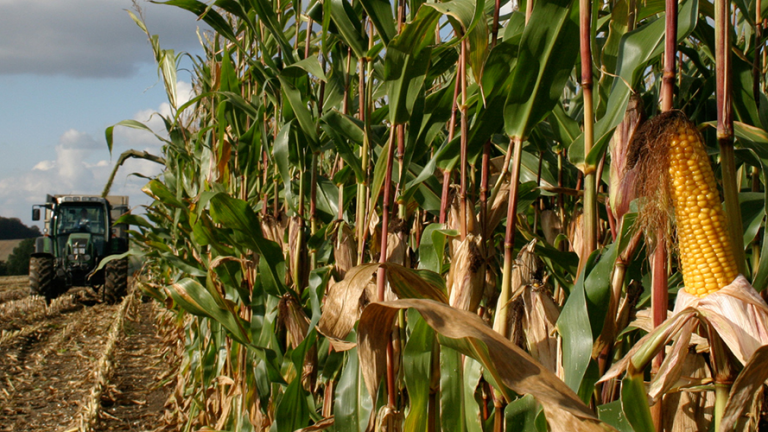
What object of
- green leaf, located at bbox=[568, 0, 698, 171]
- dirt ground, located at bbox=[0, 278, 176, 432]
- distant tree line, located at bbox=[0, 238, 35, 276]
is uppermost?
green leaf, located at bbox=[568, 0, 698, 171]

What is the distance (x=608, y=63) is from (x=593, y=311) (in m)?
0.53

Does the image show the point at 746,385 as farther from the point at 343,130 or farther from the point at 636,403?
the point at 343,130

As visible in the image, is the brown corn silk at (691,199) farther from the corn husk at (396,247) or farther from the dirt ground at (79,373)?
the dirt ground at (79,373)

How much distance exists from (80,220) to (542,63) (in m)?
12.9

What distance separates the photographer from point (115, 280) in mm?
11414

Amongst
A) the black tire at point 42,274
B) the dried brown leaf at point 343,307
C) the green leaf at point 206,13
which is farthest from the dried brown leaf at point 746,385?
the black tire at point 42,274

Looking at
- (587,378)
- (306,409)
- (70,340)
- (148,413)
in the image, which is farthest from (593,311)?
(70,340)

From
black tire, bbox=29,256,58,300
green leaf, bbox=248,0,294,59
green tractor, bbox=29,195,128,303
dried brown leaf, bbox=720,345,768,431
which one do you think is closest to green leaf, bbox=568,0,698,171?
dried brown leaf, bbox=720,345,768,431

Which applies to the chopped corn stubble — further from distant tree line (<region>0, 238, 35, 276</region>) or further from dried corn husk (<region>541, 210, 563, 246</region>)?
distant tree line (<region>0, 238, 35, 276</region>)

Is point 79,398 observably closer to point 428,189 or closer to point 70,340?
point 70,340

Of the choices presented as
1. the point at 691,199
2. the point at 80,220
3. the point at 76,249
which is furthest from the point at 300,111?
the point at 80,220

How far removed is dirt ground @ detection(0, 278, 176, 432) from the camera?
4.39 metres

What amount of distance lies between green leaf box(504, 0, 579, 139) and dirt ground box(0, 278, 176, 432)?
4.13 meters

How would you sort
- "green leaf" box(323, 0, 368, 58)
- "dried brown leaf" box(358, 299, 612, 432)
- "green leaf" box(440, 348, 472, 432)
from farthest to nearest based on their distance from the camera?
"green leaf" box(323, 0, 368, 58) < "green leaf" box(440, 348, 472, 432) < "dried brown leaf" box(358, 299, 612, 432)
